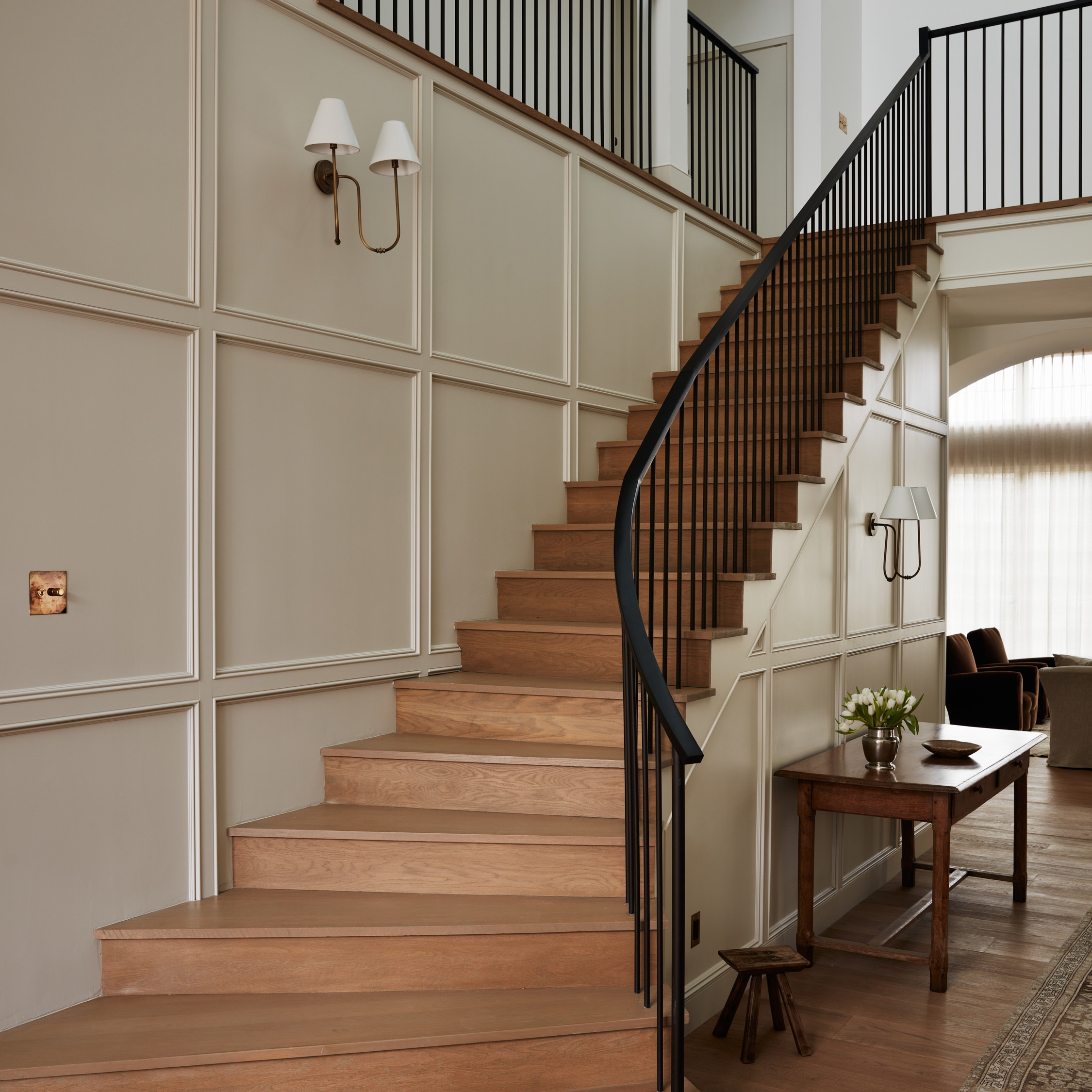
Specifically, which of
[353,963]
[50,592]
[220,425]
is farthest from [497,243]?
[353,963]

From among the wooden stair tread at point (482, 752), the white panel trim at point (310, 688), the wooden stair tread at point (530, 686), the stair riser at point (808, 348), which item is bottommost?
the wooden stair tread at point (482, 752)

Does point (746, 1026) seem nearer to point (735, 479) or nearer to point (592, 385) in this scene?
point (735, 479)

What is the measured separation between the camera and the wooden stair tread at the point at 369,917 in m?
2.77

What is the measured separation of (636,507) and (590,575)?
3.39 ft

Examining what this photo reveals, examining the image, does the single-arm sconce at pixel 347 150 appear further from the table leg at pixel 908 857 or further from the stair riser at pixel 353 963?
the table leg at pixel 908 857

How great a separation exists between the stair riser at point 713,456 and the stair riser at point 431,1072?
5.94 feet

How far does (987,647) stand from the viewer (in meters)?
9.52

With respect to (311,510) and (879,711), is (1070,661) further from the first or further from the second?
(311,510)

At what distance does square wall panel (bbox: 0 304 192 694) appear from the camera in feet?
8.76

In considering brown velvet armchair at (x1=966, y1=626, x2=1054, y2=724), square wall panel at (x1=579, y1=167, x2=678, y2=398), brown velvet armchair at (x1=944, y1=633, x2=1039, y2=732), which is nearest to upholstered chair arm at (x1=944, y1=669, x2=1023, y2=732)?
brown velvet armchair at (x1=944, y1=633, x2=1039, y2=732)

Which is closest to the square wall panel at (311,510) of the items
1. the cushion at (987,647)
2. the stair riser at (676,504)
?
the stair riser at (676,504)

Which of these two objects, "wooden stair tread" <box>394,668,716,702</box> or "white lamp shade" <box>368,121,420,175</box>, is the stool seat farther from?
"white lamp shade" <box>368,121,420,175</box>

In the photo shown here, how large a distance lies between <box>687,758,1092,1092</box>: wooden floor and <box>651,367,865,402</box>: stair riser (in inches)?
80.6

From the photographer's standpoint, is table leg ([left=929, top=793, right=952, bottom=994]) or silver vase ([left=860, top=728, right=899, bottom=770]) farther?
silver vase ([left=860, top=728, right=899, bottom=770])
